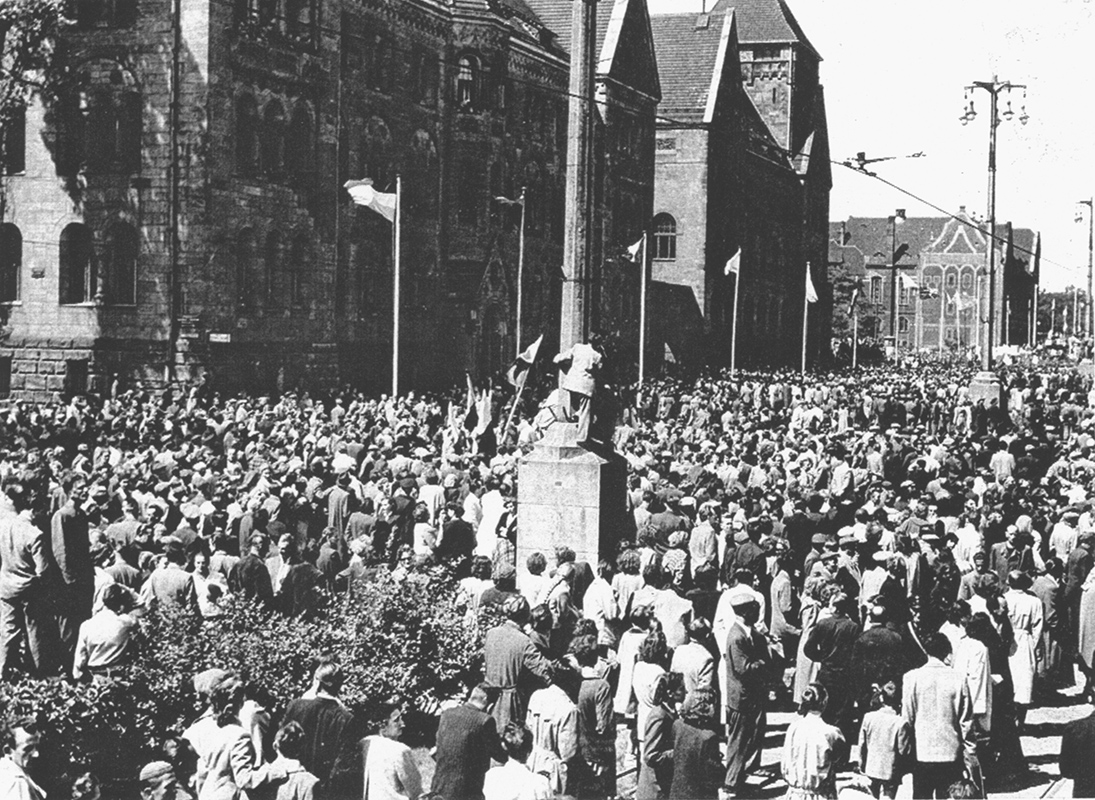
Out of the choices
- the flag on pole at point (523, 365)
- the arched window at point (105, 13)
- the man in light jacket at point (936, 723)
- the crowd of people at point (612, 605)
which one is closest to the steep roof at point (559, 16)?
the arched window at point (105, 13)

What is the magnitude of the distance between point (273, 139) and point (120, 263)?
551 cm

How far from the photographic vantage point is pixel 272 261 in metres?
38.5

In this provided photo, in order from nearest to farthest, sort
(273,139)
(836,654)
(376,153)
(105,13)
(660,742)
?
1. (660,742)
2. (836,654)
3. (105,13)
4. (273,139)
5. (376,153)

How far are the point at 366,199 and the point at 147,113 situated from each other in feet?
22.6

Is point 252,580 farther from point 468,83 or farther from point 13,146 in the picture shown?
point 468,83

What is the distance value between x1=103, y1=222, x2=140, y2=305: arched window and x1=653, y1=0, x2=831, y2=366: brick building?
1055 inches

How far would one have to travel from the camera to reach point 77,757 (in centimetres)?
894

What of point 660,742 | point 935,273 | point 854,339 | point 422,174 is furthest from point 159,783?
Result: point 935,273

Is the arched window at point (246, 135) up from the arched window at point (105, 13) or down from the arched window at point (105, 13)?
down

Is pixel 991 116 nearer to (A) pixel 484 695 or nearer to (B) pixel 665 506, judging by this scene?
(B) pixel 665 506

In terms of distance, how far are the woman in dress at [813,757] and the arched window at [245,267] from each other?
3017cm

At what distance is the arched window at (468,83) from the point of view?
47.2 m

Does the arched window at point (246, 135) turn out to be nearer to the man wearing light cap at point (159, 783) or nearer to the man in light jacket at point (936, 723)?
the man in light jacket at point (936, 723)

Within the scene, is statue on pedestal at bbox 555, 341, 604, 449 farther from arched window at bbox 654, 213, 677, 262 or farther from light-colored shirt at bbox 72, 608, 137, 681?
arched window at bbox 654, 213, 677, 262
